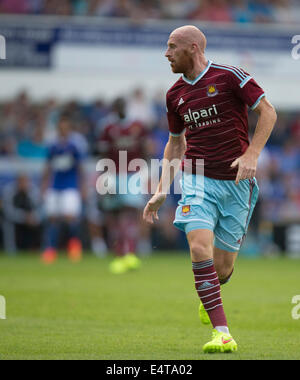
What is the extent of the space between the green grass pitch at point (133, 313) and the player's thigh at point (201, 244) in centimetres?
70

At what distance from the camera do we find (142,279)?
11969 millimetres

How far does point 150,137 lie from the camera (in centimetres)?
1761

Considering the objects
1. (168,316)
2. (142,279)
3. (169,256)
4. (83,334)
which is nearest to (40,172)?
(169,256)

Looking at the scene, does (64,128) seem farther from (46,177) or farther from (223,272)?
(223,272)

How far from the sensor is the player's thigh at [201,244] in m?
5.94

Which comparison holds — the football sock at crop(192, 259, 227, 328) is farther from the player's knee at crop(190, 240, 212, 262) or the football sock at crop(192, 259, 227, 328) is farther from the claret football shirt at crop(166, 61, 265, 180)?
the claret football shirt at crop(166, 61, 265, 180)

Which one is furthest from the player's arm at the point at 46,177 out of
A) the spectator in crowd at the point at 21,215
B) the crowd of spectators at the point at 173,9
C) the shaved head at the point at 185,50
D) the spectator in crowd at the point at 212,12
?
the shaved head at the point at 185,50

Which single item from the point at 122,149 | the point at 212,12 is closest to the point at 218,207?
the point at 122,149

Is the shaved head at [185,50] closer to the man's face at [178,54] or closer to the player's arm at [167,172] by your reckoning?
the man's face at [178,54]

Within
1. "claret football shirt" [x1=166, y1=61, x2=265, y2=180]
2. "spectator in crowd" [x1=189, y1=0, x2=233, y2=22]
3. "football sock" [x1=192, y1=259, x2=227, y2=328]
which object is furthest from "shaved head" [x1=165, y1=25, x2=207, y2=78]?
"spectator in crowd" [x1=189, y1=0, x2=233, y2=22]

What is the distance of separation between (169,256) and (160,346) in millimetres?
11137

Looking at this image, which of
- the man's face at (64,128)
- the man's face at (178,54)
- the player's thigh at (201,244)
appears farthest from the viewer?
the man's face at (64,128)

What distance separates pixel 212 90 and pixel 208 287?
1.60 metres
